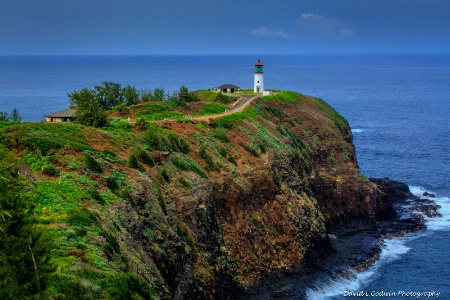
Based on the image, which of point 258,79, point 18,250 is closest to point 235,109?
point 258,79

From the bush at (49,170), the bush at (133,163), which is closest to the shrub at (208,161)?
the bush at (133,163)

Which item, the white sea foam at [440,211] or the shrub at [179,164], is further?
the white sea foam at [440,211]

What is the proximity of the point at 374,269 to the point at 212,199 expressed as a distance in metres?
17.8

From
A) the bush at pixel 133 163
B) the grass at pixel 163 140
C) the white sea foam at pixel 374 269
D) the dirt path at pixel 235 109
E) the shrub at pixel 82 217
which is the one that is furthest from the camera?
the dirt path at pixel 235 109

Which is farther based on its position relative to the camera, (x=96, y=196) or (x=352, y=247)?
(x=352, y=247)

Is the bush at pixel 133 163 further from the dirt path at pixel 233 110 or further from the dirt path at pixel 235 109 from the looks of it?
the dirt path at pixel 235 109

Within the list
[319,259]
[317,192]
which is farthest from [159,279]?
[317,192]

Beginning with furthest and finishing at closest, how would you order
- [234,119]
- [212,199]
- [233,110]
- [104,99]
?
[104,99] < [233,110] < [234,119] < [212,199]

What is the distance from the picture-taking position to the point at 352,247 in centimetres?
5684

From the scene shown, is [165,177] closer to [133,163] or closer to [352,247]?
[133,163]

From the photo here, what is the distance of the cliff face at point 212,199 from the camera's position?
30.9 m

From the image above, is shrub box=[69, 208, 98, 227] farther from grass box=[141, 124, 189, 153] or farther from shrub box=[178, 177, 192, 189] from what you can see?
grass box=[141, 124, 189, 153]

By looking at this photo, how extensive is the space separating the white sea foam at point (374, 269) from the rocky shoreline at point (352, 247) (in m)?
0.58

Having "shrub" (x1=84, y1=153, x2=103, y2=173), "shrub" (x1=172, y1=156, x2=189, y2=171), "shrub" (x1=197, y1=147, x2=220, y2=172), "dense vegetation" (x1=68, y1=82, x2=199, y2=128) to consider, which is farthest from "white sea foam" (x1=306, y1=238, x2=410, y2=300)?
"dense vegetation" (x1=68, y1=82, x2=199, y2=128)
